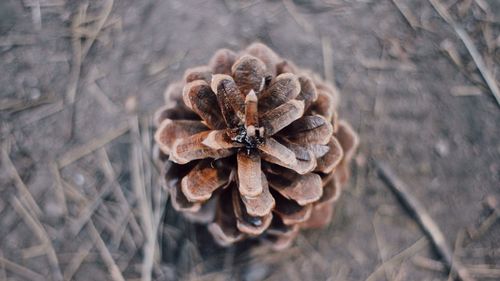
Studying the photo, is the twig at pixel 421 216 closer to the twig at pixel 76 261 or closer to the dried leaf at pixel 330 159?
the dried leaf at pixel 330 159

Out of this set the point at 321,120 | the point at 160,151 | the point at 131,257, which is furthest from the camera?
the point at 131,257

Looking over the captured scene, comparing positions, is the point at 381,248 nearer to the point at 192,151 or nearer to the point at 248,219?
the point at 248,219

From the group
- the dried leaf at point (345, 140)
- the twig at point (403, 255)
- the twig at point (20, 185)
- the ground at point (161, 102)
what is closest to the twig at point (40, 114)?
the ground at point (161, 102)

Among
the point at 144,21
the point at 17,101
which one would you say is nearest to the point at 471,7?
the point at 144,21

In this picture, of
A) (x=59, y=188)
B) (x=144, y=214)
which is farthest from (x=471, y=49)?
(x=59, y=188)

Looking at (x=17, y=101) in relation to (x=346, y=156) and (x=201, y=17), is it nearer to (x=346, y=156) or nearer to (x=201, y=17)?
(x=201, y=17)

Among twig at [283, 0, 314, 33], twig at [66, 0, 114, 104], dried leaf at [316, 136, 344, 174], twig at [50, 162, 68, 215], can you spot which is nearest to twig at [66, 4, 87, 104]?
twig at [66, 0, 114, 104]

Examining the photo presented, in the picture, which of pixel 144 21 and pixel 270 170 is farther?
pixel 144 21
